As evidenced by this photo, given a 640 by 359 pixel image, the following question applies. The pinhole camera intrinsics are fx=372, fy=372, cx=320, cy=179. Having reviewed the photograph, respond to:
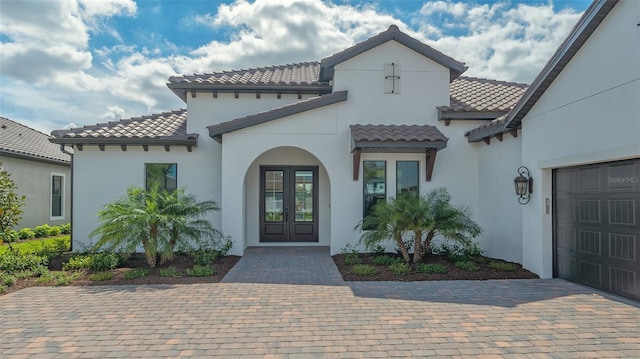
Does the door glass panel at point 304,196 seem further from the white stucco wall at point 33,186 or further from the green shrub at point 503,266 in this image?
the white stucco wall at point 33,186

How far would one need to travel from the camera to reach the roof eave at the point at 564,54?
6109 millimetres

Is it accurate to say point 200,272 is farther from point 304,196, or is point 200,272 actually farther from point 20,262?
point 304,196

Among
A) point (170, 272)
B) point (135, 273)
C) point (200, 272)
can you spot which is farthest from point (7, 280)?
point (200, 272)

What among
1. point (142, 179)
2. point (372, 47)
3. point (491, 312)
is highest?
point (372, 47)

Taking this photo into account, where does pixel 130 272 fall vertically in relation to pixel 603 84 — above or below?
below

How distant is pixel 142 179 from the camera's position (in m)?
11.1

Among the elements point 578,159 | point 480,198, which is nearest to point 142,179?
point 480,198

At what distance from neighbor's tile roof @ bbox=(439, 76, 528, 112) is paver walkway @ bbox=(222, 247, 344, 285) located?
17.9ft

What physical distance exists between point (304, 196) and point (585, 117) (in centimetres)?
777

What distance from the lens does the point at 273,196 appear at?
1202 centimetres

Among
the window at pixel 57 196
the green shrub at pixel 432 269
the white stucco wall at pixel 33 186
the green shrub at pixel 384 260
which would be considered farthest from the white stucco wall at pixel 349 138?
the window at pixel 57 196

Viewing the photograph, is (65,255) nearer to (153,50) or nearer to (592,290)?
(153,50)

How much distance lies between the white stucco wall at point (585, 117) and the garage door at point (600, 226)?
0.24m

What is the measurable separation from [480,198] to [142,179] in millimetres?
9795
